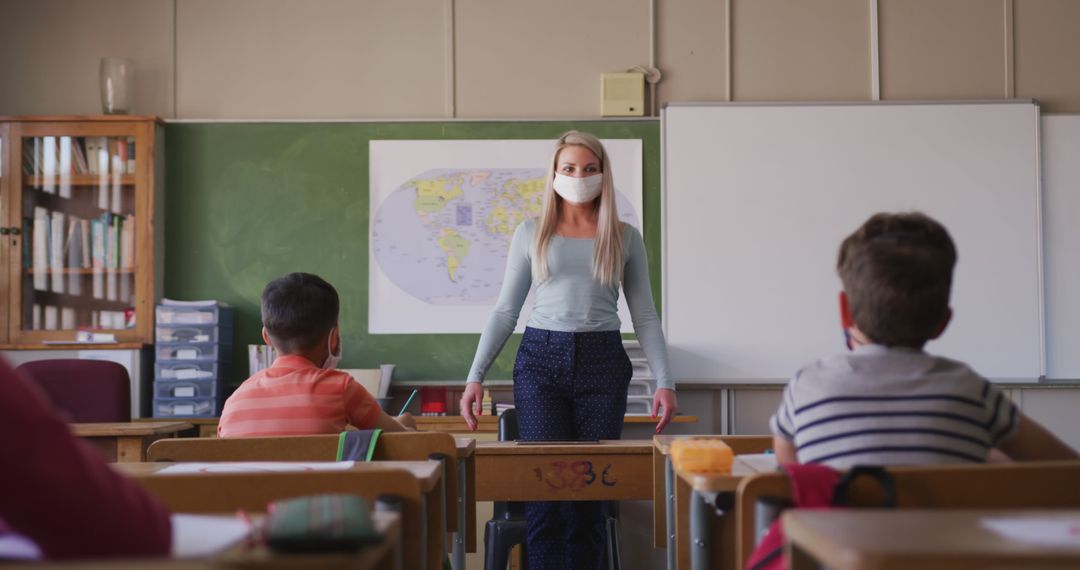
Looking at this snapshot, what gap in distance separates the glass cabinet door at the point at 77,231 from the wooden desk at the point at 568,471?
107 inches

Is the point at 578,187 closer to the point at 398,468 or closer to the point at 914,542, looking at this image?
the point at 398,468

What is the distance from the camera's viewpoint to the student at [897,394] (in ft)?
4.59

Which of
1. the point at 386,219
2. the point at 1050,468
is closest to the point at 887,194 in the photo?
the point at 386,219

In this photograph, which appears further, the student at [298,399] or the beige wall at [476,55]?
the beige wall at [476,55]

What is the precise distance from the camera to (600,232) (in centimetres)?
299

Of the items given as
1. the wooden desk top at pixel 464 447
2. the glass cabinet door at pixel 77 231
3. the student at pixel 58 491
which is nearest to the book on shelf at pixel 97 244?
the glass cabinet door at pixel 77 231

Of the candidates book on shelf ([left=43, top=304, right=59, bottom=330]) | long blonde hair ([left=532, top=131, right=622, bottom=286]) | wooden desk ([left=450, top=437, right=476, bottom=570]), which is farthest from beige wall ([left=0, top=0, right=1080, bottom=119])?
wooden desk ([left=450, top=437, right=476, bottom=570])

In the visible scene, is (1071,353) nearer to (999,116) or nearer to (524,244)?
(999,116)

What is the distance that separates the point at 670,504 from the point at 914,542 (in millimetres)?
1490

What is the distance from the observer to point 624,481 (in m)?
2.60

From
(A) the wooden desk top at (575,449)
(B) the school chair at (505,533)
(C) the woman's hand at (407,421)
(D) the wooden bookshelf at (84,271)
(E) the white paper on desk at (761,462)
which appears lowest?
(B) the school chair at (505,533)

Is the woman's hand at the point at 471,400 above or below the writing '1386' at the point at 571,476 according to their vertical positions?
above

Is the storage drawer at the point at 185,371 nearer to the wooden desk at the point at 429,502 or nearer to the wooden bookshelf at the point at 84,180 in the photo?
the wooden bookshelf at the point at 84,180

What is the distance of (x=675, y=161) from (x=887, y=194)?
97 cm
